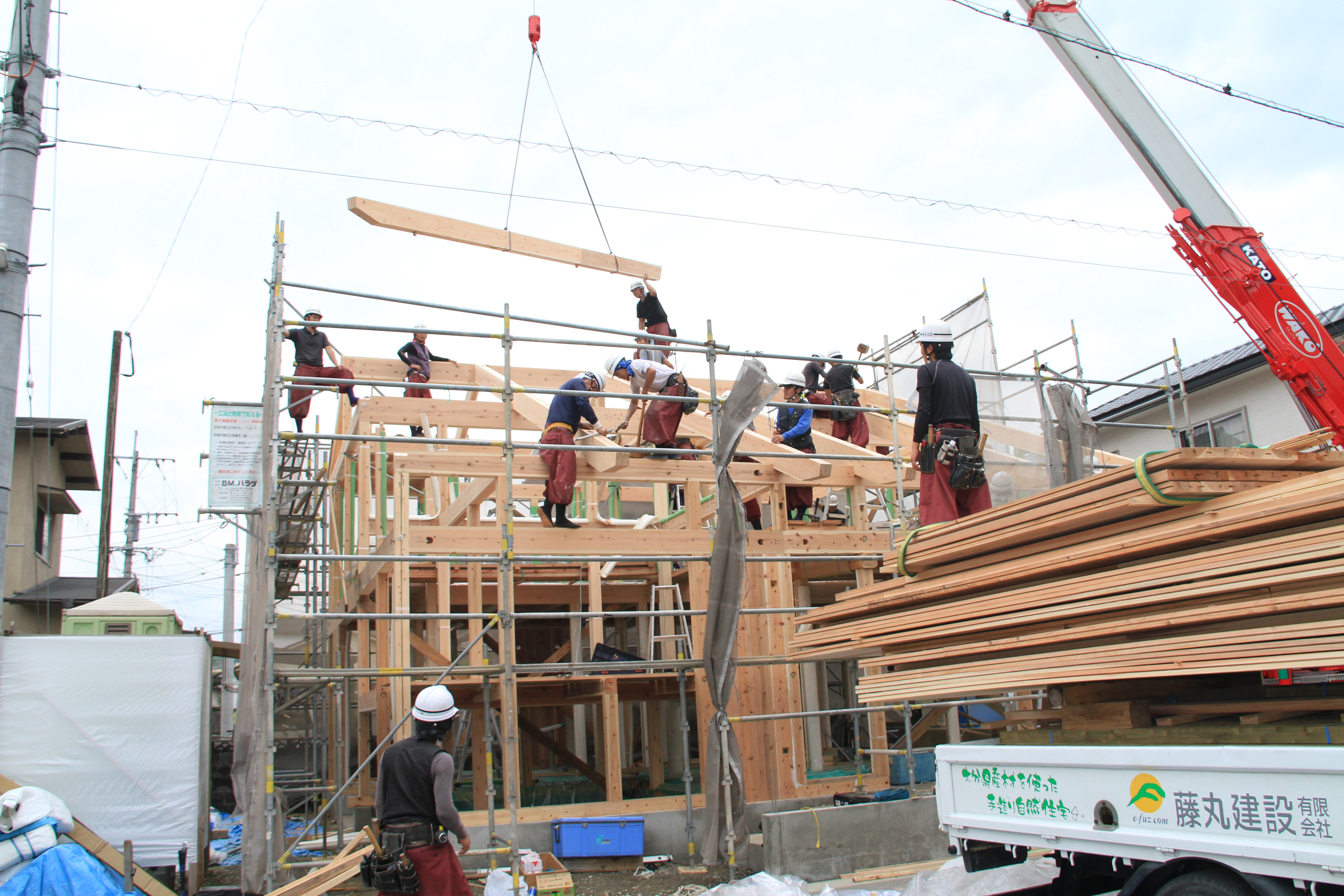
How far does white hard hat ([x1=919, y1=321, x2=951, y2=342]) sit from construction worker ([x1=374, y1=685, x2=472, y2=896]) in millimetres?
4105

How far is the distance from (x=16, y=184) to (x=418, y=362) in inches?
139

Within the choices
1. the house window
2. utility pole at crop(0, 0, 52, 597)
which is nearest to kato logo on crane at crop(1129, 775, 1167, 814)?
utility pole at crop(0, 0, 52, 597)

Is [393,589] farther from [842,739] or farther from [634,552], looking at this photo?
[842,739]

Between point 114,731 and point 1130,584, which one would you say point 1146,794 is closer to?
point 1130,584

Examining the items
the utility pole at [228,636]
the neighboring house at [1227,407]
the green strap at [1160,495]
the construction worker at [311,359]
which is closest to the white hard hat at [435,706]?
the green strap at [1160,495]

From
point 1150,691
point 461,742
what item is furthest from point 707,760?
point 1150,691

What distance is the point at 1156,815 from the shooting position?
4.07 meters

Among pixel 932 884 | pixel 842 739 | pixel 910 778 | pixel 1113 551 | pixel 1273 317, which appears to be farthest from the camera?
pixel 842 739

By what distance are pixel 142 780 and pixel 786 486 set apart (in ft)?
20.7

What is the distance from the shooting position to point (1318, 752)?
3.48 metres

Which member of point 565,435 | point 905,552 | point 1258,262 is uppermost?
point 1258,262

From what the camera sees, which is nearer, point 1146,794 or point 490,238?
point 1146,794

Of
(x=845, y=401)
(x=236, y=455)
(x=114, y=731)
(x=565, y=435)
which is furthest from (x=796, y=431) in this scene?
(x=114, y=731)

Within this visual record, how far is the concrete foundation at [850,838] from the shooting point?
7.65m
